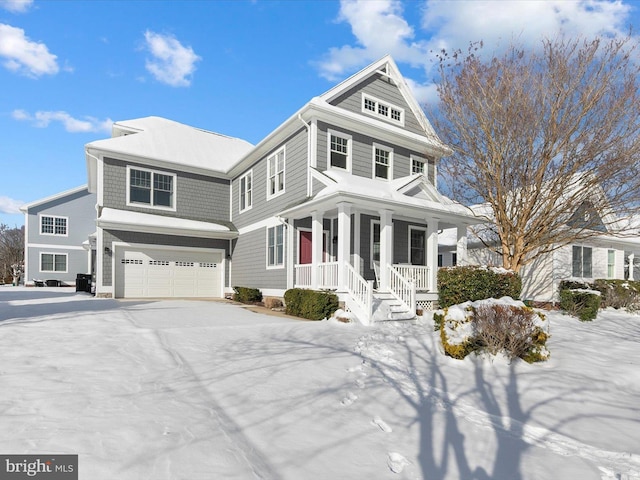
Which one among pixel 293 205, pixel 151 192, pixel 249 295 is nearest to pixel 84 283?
pixel 151 192

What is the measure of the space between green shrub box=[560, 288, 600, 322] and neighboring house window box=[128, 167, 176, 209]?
15.6 metres

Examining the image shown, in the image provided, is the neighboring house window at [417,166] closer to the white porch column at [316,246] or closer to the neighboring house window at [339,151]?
the neighboring house window at [339,151]

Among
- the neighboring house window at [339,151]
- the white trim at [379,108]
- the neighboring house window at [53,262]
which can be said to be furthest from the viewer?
the neighboring house window at [53,262]

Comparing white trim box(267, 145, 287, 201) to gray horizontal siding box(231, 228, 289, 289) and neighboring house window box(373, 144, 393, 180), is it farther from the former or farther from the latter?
neighboring house window box(373, 144, 393, 180)

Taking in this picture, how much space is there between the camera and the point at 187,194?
1741cm

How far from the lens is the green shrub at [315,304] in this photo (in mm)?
10297

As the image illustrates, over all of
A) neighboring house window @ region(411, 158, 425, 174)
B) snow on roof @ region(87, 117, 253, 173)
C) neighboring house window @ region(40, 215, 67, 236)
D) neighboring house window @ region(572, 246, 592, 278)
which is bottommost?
neighboring house window @ region(572, 246, 592, 278)

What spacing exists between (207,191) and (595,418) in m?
16.5

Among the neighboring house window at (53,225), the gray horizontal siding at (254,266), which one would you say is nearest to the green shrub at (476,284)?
the gray horizontal siding at (254,266)

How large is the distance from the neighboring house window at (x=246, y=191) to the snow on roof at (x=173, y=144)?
0.94m

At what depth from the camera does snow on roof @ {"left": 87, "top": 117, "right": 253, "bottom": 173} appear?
1628 centimetres

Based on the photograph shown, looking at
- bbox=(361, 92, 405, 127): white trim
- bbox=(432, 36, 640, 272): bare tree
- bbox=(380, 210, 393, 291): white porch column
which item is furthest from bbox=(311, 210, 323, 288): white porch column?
bbox=(432, 36, 640, 272): bare tree

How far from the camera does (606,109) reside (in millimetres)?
10898

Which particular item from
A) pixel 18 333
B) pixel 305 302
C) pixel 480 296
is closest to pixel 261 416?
pixel 18 333
